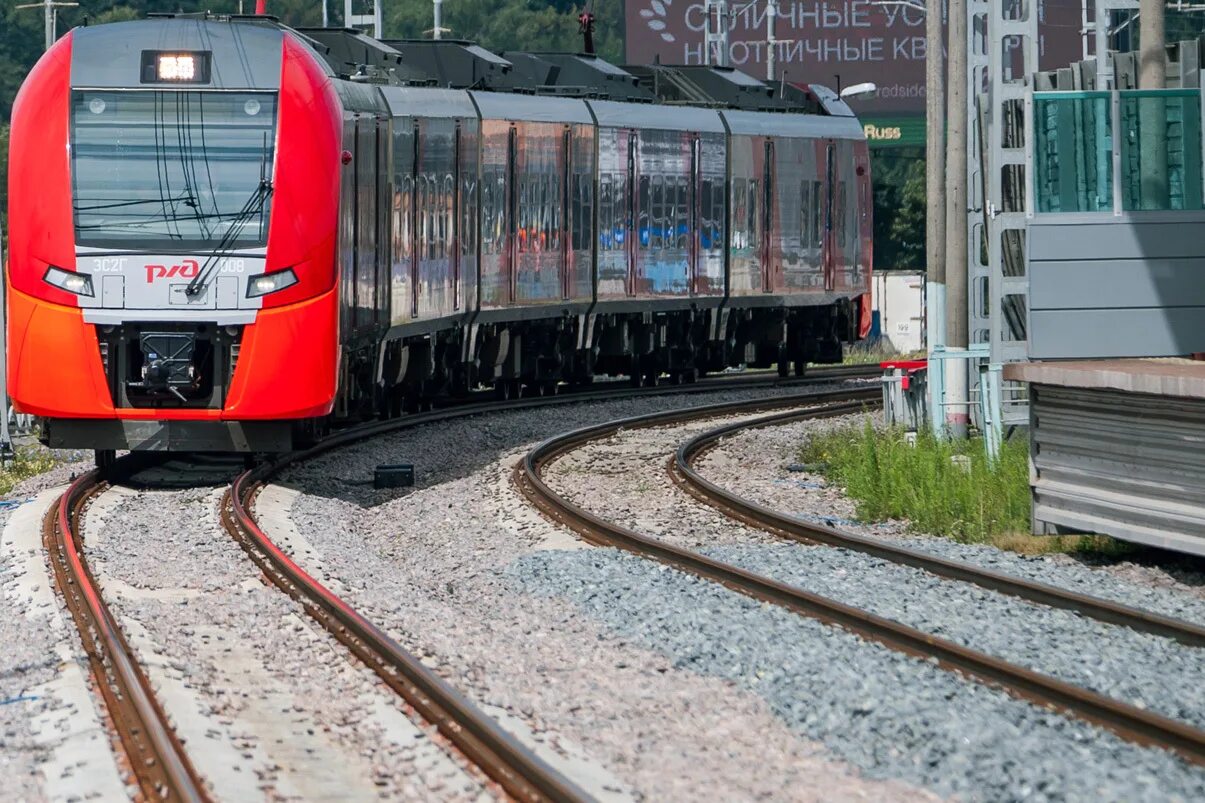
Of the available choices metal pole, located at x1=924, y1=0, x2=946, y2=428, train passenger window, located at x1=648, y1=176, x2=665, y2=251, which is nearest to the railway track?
metal pole, located at x1=924, y1=0, x2=946, y2=428

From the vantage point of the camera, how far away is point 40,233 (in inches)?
609

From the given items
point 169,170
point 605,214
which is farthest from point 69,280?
point 605,214

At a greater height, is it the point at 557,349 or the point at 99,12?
the point at 99,12

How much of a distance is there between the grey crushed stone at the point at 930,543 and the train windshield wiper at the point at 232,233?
4.23 meters

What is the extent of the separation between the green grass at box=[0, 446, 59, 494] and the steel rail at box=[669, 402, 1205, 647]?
574 cm

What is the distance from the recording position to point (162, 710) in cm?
798

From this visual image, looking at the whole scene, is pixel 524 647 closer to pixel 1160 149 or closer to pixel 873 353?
pixel 1160 149

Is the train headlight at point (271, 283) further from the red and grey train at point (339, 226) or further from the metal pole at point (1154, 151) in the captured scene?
the metal pole at point (1154, 151)

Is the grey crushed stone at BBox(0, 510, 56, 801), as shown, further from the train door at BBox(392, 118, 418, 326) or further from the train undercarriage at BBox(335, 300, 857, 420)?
the train door at BBox(392, 118, 418, 326)

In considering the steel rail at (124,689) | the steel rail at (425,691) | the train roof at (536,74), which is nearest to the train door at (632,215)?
the train roof at (536,74)

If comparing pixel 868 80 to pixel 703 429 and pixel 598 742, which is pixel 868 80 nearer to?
pixel 703 429

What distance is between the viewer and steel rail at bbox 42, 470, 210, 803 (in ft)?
22.6

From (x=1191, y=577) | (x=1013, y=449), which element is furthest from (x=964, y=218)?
(x=1191, y=577)

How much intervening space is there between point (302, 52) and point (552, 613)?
21.3 feet
